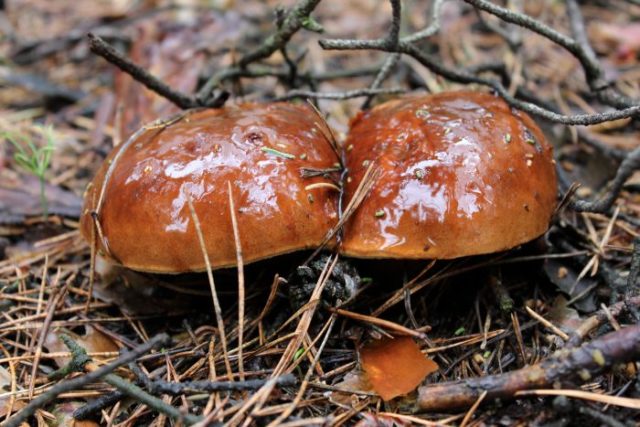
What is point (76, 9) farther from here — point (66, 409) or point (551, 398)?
point (551, 398)

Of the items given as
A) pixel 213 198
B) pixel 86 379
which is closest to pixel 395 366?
pixel 213 198

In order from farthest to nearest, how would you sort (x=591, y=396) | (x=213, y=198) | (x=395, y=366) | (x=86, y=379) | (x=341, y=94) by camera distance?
(x=341, y=94) → (x=213, y=198) → (x=395, y=366) → (x=591, y=396) → (x=86, y=379)

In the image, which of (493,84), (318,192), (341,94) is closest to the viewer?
(318,192)

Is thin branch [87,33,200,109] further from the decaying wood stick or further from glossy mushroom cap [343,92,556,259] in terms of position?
the decaying wood stick

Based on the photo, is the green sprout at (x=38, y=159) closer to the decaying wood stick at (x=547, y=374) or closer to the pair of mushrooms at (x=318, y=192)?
the pair of mushrooms at (x=318, y=192)

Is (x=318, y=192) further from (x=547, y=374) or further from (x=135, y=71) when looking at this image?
(x=135, y=71)

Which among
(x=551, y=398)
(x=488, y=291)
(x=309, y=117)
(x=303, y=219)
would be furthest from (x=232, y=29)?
(x=551, y=398)
